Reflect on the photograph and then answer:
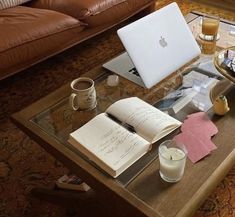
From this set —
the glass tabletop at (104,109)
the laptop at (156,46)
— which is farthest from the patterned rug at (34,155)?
the laptop at (156,46)

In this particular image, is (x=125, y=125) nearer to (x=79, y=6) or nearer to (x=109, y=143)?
(x=109, y=143)

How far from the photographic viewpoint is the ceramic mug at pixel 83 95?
1109 mm

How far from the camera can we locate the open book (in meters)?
0.93

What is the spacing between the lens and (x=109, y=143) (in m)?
0.97

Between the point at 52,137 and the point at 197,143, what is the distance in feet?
1.49

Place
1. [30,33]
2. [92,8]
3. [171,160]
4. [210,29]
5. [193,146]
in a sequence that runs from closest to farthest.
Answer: [171,160] → [193,146] → [210,29] → [30,33] → [92,8]

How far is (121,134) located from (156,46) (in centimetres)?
39

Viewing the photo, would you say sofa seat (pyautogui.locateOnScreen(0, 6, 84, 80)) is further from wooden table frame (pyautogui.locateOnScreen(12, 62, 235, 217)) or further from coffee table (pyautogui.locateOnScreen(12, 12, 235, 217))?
wooden table frame (pyautogui.locateOnScreen(12, 62, 235, 217))

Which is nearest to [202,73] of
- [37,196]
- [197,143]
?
[197,143]

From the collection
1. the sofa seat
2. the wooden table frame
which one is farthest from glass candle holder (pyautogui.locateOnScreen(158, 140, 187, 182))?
the sofa seat

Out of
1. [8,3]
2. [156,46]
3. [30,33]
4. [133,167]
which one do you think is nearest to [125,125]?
[133,167]

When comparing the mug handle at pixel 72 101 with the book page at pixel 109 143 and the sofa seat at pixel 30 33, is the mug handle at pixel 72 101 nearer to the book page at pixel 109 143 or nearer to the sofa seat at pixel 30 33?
the book page at pixel 109 143

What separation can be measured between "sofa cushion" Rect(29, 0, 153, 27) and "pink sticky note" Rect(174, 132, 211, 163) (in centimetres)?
122

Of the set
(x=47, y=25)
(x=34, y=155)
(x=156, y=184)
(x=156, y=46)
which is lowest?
(x=34, y=155)
